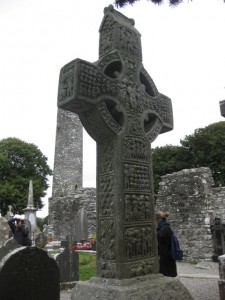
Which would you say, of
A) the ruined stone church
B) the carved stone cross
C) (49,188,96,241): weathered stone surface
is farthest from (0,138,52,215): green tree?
the carved stone cross

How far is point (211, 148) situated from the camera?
29922 mm

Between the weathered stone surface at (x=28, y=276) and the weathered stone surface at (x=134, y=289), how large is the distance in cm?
39

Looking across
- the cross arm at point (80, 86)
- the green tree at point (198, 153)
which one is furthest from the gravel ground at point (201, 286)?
the green tree at point (198, 153)

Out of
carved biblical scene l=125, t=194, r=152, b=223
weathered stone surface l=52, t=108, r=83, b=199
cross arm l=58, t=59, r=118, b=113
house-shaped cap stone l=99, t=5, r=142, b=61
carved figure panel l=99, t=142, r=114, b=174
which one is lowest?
carved biblical scene l=125, t=194, r=152, b=223

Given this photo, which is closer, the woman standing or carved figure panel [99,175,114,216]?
carved figure panel [99,175,114,216]

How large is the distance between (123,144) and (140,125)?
465 millimetres

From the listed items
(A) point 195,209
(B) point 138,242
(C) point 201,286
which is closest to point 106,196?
(B) point 138,242

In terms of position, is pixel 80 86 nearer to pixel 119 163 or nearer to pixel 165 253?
pixel 119 163

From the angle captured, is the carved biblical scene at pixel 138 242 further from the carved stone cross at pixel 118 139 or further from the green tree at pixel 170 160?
the green tree at pixel 170 160

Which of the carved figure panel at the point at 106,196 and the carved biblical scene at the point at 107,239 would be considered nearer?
the carved biblical scene at the point at 107,239

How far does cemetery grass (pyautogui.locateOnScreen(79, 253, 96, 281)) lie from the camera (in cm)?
806

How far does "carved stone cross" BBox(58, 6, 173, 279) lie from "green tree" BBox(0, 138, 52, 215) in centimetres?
3165

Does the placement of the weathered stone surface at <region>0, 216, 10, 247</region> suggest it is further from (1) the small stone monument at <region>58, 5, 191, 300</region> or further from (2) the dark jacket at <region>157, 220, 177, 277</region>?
(1) the small stone monument at <region>58, 5, 191, 300</region>

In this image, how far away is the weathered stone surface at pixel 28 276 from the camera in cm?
339
